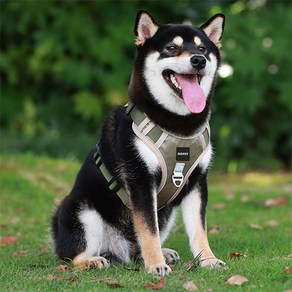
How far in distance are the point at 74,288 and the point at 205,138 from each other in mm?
1436

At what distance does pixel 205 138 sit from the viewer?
198 inches

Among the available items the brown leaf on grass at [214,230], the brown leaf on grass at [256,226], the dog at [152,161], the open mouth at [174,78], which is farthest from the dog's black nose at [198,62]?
the brown leaf on grass at [256,226]

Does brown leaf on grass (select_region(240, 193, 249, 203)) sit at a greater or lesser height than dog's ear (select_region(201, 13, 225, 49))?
lesser

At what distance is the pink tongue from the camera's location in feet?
15.8

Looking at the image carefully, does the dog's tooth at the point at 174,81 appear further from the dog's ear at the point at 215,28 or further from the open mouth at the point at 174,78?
the dog's ear at the point at 215,28

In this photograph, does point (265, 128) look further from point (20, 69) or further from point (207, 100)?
point (207, 100)

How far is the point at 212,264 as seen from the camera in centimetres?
485

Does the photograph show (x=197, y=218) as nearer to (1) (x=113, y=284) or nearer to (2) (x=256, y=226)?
(1) (x=113, y=284)

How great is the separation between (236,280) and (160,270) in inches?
20.8

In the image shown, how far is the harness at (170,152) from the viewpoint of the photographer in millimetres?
4844

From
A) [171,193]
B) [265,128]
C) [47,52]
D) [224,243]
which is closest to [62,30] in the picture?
[47,52]

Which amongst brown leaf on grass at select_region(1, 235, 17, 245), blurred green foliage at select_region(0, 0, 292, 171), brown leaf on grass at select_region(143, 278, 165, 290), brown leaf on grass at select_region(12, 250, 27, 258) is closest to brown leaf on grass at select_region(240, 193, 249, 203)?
brown leaf on grass at select_region(1, 235, 17, 245)

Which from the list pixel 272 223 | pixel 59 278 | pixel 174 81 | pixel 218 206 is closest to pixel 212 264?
pixel 59 278

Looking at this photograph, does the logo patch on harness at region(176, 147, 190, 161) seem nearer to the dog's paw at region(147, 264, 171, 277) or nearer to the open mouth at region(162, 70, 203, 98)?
the open mouth at region(162, 70, 203, 98)
